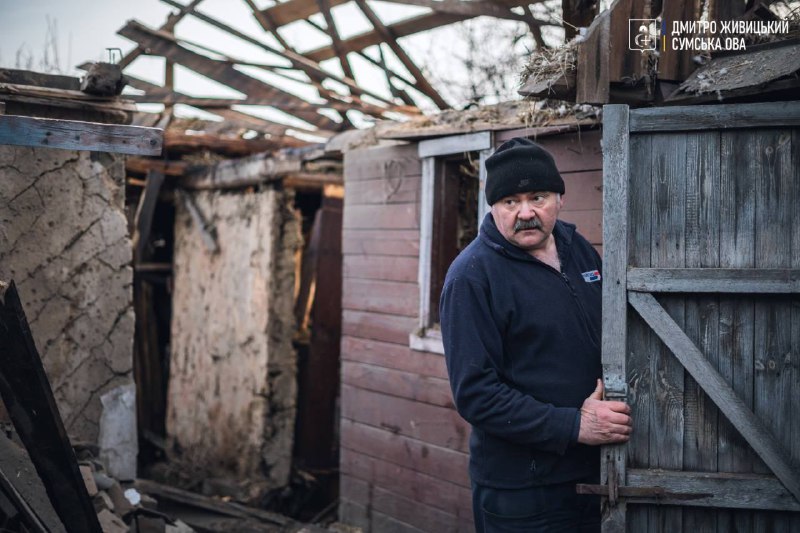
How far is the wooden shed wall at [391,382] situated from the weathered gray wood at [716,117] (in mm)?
2074

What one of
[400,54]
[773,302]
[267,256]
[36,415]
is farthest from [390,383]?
[773,302]

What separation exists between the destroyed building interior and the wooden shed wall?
0.02 m

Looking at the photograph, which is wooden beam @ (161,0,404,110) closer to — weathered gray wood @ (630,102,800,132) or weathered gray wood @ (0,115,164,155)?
weathered gray wood @ (0,115,164,155)

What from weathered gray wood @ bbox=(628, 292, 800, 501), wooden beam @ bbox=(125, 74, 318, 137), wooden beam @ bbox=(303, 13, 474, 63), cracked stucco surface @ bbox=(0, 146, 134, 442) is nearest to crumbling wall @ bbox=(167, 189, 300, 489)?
wooden beam @ bbox=(125, 74, 318, 137)

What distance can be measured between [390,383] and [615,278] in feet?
10.7

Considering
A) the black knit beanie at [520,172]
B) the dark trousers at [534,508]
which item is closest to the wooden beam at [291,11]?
the black knit beanie at [520,172]

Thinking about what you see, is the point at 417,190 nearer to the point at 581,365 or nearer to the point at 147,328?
the point at 581,365

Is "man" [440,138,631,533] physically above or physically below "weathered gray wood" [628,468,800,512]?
above

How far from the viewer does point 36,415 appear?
337 cm

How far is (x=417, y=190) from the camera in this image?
18.8 feet

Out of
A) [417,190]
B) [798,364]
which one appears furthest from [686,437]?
[417,190]

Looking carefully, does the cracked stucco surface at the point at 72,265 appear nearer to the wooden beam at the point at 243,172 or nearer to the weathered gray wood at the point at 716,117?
the wooden beam at the point at 243,172

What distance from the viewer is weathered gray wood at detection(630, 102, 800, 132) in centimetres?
285

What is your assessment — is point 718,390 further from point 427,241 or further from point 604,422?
point 427,241
